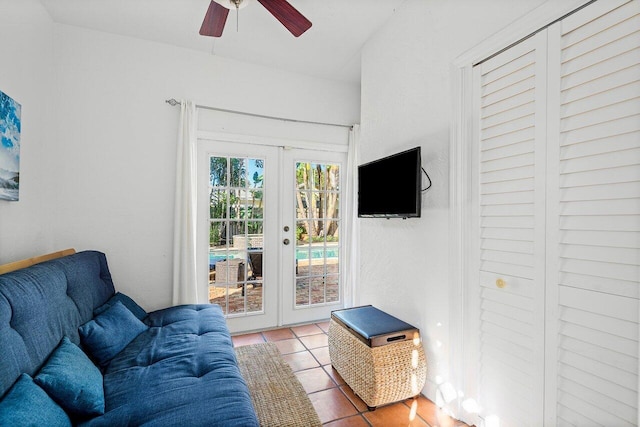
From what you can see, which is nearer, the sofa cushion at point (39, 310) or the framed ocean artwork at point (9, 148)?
the sofa cushion at point (39, 310)

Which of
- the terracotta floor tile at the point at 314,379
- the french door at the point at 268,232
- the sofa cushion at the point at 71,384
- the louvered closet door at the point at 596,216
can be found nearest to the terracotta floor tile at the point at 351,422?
the terracotta floor tile at the point at 314,379

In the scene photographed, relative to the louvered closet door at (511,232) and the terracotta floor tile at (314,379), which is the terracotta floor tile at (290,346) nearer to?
the terracotta floor tile at (314,379)

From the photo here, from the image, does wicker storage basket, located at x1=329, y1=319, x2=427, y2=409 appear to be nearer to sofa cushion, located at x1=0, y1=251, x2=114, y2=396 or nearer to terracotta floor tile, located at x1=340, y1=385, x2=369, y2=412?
terracotta floor tile, located at x1=340, y1=385, x2=369, y2=412

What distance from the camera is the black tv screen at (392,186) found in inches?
74.7

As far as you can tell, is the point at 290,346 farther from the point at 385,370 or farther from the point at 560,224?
the point at 560,224

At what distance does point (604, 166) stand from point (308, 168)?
2.54 m

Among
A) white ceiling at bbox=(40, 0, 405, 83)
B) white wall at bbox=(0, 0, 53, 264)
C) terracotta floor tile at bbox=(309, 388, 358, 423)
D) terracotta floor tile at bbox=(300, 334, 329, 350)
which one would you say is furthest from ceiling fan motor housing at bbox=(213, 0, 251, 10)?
terracotta floor tile at bbox=(300, 334, 329, 350)

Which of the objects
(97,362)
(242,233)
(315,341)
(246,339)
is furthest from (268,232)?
(97,362)

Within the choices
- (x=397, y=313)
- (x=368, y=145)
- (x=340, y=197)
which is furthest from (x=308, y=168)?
(x=397, y=313)

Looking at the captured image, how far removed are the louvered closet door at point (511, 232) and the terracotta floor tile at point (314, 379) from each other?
3.24 feet

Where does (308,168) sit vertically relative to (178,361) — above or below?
above

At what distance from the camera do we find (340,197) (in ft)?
11.5

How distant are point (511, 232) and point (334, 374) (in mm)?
1589

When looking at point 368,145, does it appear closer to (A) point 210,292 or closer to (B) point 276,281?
(B) point 276,281
